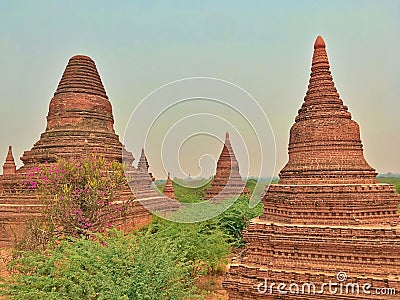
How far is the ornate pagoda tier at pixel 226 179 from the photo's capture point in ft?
89.2

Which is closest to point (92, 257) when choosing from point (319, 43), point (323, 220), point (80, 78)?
point (323, 220)

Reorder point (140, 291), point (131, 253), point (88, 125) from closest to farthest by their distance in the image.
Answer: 1. point (140, 291)
2. point (131, 253)
3. point (88, 125)

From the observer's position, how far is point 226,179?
92.1ft

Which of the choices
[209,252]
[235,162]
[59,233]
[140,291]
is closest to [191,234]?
[209,252]

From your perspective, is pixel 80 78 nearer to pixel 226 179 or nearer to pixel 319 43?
pixel 226 179

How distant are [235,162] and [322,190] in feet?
59.6

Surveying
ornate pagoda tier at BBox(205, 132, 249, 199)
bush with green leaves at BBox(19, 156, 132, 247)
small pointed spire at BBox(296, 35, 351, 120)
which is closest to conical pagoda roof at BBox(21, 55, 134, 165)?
ornate pagoda tier at BBox(205, 132, 249, 199)

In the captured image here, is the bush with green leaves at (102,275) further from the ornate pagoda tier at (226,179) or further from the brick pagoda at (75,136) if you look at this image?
the ornate pagoda tier at (226,179)

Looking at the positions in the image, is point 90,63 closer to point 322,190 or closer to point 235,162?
point 235,162

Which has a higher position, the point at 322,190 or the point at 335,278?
the point at 322,190

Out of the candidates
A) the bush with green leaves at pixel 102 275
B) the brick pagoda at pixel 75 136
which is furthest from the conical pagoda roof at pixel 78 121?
the bush with green leaves at pixel 102 275

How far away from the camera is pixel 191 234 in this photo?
14.9 metres

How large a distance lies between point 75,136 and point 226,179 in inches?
455

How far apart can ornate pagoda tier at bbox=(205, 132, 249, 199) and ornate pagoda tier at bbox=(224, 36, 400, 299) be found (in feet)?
50.1
